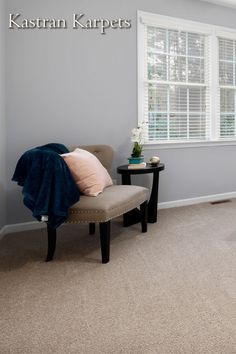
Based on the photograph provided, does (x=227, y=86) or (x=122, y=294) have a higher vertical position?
(x=227, y=86)

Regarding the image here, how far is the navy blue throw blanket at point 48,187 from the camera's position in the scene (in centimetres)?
196

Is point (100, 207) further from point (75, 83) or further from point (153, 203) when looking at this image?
point (75, 83)

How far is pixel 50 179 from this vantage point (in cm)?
198

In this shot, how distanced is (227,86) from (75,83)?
7.33 feet

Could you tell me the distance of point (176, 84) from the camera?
3645 millimetres

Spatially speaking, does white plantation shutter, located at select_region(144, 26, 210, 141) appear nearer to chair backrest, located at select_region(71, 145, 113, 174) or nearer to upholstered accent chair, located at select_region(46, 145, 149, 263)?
chair backrest, located at select_region(71, 145, 113, 174)

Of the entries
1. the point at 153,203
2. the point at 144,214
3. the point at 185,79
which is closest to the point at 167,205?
the point at 153,203

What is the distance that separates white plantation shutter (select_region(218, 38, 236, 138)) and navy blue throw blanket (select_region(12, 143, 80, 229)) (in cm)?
278

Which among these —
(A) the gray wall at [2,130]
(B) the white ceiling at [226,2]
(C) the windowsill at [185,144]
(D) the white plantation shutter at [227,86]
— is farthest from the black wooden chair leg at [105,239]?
(B) the white ceiling at [226,2]

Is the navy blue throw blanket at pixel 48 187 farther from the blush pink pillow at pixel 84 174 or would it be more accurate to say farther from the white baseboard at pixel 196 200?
the white baseboard at pixel 196 200

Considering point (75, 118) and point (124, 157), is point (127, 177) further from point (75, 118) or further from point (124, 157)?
point (75, 118)

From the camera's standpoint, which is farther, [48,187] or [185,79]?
[185,79]

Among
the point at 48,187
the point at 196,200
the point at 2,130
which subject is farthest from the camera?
the point at 196,200

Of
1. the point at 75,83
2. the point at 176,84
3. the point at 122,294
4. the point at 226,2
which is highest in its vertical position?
the point at 226,2
